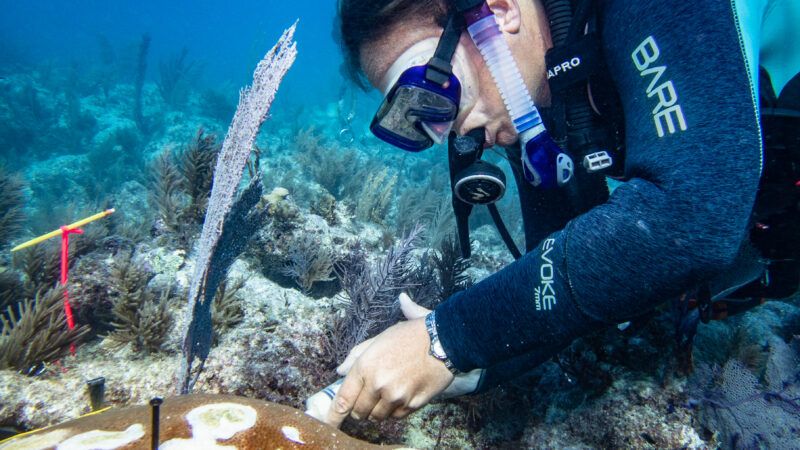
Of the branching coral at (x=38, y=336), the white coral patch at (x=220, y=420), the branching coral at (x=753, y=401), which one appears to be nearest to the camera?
the white coral patch at (x=220, y=420)

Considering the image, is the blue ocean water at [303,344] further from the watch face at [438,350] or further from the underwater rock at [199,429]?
the watch face at [438,350]

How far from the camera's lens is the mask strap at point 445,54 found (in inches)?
70.2

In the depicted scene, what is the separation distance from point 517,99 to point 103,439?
2.17 m

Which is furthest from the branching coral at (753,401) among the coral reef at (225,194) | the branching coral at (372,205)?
the branching coral at (372,205)

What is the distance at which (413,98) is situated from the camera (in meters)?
2.00

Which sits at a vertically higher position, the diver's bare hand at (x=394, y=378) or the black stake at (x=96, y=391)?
the black stake at (x=96, y=391)

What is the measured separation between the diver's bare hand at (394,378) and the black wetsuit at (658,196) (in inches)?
10.8

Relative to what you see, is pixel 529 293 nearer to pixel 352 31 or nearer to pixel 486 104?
pixel 486 104

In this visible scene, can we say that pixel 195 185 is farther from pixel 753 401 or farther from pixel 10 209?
pixel 753 401

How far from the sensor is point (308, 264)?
12.0 feet

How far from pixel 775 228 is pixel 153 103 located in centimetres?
2635

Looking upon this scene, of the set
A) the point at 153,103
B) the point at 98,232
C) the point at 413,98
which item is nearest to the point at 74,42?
the point at 153,103

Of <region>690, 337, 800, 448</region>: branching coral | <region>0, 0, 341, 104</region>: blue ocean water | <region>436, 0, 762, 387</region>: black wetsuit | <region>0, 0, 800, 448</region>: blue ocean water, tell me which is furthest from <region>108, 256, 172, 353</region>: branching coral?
<region>0, 0, 341, 104</region>: blue ocean water

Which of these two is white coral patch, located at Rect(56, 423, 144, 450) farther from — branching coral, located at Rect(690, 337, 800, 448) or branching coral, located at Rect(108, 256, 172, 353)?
branching coral, located at Rect(690, 337, 800, 448)
